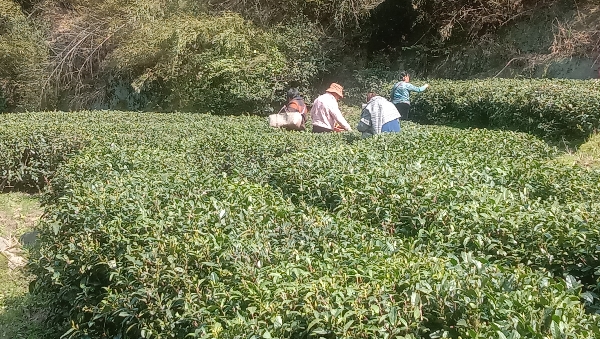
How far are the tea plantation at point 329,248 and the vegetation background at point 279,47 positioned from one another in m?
10.7

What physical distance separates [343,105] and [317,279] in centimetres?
1459

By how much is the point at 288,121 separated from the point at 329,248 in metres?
6.23

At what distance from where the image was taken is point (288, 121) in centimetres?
938

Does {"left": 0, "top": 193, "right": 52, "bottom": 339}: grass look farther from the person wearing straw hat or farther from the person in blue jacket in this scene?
the person in blue jacket

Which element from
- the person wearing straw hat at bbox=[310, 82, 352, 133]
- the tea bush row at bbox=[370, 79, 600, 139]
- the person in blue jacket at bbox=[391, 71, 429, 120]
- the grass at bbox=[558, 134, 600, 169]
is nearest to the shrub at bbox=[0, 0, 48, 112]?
the person in blue jacket at bbox=[391, 71, 429, 120]

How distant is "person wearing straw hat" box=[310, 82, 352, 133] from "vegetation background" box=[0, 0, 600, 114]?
25.1 feet

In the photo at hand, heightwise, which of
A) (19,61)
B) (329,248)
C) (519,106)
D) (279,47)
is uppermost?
(329,248)

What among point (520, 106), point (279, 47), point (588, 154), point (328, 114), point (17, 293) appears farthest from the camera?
point (279, 47)

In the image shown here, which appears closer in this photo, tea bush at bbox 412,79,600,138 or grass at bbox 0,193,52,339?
grass at bbox 0,193,52,339

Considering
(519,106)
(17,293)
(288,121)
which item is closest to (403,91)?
(519,106)

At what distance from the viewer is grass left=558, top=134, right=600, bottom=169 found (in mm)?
7452

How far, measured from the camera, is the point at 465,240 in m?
3.46

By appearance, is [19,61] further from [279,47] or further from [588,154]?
[588,154]

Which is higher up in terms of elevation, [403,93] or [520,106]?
[520,106]
